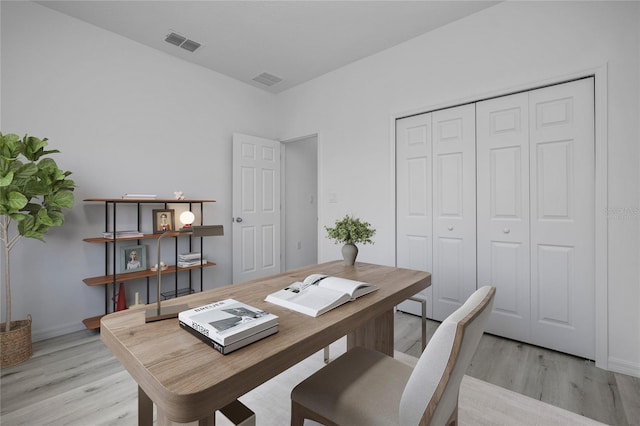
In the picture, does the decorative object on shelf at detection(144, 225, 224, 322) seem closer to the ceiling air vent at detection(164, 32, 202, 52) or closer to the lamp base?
the lamp base

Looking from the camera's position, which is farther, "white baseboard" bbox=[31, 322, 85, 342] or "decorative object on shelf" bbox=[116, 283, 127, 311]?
"decorative object on shelf" bbox=[116, 283, 127, 311]

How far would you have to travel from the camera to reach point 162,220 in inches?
126

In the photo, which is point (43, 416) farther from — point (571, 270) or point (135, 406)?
point (571, 270)

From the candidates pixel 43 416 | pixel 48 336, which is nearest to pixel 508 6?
pixel 43 416

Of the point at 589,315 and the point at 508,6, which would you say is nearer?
the point at 589,315

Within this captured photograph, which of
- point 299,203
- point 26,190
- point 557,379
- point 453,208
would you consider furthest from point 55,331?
point 557,379

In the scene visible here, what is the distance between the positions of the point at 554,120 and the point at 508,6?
3.43 feet

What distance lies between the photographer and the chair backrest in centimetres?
74

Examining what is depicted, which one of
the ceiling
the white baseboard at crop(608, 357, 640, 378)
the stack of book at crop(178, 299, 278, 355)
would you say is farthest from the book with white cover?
the ceiling

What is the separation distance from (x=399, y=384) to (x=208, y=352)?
72 cm

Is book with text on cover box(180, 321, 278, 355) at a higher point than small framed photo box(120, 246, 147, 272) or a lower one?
higher

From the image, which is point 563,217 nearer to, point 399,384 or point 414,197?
point 414,197

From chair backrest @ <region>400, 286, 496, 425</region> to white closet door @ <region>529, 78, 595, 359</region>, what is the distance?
78.9 inches

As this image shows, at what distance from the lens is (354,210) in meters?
3.58
